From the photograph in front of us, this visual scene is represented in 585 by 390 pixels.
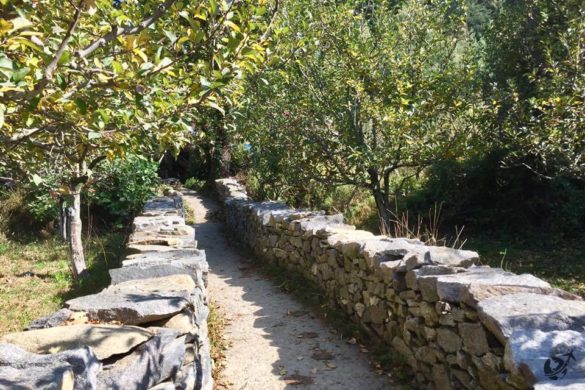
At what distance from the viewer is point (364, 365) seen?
16.6 feet

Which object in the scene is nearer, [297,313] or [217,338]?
[217,338]

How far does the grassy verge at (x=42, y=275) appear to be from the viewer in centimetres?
699

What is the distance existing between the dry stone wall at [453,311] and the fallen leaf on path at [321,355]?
571 millimetres

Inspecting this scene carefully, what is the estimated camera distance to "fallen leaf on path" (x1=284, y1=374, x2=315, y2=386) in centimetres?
476

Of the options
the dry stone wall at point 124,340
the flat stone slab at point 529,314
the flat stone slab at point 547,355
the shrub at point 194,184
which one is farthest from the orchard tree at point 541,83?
the shrub at point 194,184

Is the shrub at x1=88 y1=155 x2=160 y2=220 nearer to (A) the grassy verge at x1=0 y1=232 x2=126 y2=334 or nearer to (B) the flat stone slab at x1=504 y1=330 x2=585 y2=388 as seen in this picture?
(A) the grassy verge at x1=0 y1=232 x2=126 y2=334

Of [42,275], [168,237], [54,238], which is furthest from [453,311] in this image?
[54,238]

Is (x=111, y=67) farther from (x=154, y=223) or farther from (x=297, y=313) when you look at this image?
(x=154, y=223)

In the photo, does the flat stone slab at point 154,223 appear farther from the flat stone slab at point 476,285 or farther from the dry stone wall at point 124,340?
the flat stone slab at point 476,285

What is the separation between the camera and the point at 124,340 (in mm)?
2828

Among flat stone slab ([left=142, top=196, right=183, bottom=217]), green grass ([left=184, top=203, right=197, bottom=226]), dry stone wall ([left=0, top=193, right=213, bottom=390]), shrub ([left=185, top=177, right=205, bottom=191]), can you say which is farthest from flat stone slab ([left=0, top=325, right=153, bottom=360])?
shrub ([left=185, top=177, right=205, bottom=191])

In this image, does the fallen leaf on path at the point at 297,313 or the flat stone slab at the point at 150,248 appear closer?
the flat stone slab at the point at 150,248

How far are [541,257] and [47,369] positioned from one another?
950 centimetres

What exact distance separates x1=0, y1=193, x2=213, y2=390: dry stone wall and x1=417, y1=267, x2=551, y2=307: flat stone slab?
192 centimetres
